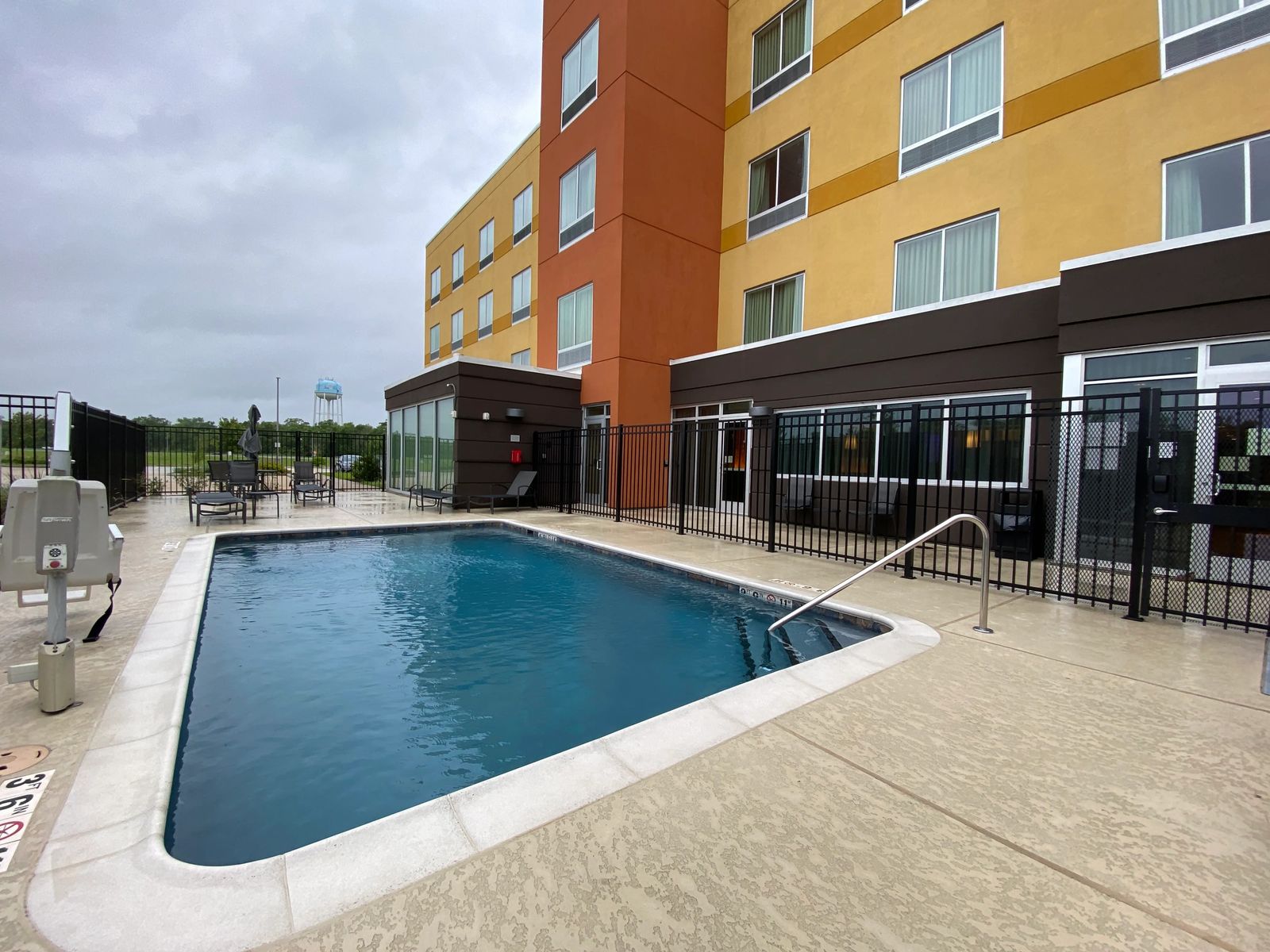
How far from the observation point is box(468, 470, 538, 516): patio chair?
12.1 m

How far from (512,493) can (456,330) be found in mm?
15054

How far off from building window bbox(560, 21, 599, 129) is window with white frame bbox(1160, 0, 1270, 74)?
10.5 metres

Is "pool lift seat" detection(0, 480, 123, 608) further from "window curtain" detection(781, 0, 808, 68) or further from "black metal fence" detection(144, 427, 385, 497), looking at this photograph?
"window curtain" detection(781, 0, 808, 68)

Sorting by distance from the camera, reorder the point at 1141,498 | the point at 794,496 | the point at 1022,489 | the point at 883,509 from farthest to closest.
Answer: the point at 794,496 < the point at 883,509 < the point at 1022,489 < the point at 1141,498

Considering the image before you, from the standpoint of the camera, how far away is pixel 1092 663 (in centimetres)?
342

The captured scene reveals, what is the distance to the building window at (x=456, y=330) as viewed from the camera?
78.6ft

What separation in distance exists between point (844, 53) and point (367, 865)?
14.8 metres

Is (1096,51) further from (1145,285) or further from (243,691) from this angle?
(243,691)

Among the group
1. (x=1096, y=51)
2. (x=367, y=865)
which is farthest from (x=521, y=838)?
(x=1096, y=51)

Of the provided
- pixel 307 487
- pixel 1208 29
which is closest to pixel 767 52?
pixel 1208 29

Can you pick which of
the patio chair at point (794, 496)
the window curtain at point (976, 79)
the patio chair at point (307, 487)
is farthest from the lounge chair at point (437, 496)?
the window curtain at point (976, 79)

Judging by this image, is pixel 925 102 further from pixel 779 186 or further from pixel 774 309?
pixel 774 309

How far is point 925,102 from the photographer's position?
9992 millimetres

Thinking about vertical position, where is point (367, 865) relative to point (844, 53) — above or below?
below
